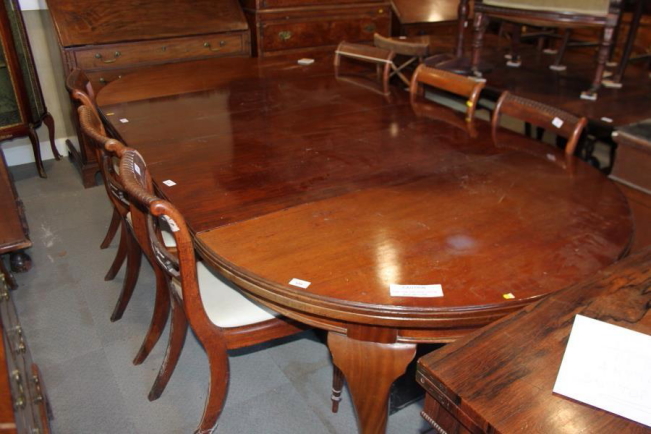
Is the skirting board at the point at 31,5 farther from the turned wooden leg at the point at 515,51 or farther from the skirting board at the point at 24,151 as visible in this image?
the turned wooden leg at the point at 515,51

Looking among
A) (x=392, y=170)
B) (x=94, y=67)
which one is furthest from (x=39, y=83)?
(x=392, y=170)

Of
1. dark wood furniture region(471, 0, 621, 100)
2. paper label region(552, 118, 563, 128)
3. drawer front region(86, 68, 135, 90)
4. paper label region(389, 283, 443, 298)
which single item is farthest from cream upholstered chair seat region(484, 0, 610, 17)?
drawer front region(86, 68, 135, 90)

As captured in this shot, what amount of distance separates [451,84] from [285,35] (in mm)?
1774

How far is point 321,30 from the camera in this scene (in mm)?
3752

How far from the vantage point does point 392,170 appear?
5.23 feet

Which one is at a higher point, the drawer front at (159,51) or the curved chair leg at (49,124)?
the drawer front at (159,51)

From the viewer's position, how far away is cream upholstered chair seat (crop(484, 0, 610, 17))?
231 cm

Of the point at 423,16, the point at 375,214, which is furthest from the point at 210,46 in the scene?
the point at 375,214

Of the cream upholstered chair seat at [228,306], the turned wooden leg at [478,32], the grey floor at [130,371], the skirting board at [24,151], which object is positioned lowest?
the grey floor at [130,371]

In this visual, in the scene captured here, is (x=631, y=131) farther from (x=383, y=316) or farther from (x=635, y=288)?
(x=383, y=316)

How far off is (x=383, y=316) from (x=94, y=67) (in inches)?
104

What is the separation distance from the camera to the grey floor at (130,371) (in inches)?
66.6

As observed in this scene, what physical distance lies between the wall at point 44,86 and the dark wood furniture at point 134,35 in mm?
178

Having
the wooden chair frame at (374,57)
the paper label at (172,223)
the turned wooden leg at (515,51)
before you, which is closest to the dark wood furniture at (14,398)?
the paper label at (172,223)
